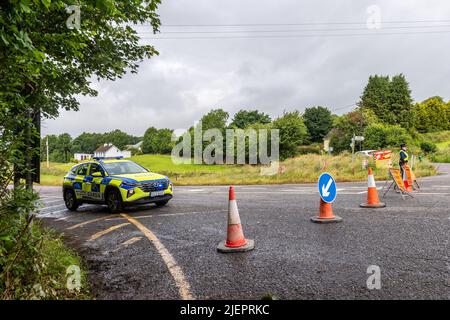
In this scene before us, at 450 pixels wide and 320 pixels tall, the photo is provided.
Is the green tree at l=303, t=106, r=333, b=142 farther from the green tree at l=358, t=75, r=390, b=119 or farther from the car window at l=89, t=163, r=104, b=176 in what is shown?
the car window at l=89, t=163, r=104, b=176

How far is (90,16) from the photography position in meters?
8.37

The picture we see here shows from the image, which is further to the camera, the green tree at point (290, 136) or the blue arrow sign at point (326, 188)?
the green tree at point (290, 136)

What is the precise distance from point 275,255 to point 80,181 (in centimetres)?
857

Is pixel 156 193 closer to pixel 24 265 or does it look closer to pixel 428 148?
pixel 24 265

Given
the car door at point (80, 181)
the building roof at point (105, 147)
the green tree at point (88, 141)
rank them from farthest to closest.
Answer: the green tree at point (88, 141)
the building roof at point (105, 147)
the car door at point (80, 181)

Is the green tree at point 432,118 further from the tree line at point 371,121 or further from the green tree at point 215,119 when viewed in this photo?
the green tree at point 215,119

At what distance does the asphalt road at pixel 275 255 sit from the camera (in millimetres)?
3816

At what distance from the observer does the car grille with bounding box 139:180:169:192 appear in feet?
33.8

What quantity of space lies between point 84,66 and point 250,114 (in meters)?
90.6

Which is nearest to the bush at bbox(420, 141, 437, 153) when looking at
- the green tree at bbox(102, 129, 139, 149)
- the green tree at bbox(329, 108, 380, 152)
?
the green tree at bbox(329, 108, 380, 152)

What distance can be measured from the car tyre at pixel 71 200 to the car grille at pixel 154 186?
10.1 ft

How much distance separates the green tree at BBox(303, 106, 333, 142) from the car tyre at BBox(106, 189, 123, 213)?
279 feet

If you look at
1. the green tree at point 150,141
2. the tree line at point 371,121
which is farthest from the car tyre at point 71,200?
the green tree at point 150,141
